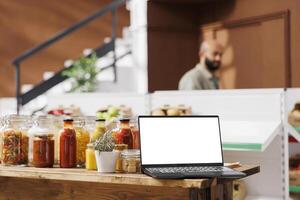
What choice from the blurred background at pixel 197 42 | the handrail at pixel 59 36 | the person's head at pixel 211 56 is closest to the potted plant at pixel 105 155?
the person's head at pixel 211 56

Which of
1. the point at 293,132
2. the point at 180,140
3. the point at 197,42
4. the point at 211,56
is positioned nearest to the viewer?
the point at 180,140

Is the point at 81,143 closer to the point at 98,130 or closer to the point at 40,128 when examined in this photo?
the point at 98,130

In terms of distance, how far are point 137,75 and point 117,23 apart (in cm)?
335

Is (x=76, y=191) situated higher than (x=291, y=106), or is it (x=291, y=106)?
(x=291, y=106)

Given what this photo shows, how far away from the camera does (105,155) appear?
99.6 inches

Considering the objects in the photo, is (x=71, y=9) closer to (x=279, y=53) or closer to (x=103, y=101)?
(x=279, y=53)

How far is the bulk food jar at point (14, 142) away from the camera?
2811 mm

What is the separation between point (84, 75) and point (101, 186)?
558 cm

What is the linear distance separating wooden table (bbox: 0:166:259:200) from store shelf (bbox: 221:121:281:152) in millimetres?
875

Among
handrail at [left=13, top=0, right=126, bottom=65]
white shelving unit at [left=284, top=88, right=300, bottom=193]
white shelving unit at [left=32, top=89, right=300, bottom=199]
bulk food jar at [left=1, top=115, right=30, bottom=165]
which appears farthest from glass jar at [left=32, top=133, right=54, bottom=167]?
handrail at [left=13, top=0, right=126, bottom=65]

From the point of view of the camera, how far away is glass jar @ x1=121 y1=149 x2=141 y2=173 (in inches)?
99.0

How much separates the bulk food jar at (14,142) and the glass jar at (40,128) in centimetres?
3

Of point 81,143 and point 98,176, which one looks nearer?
point 98,176

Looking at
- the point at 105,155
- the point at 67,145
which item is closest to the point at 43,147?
the point at 67,145
